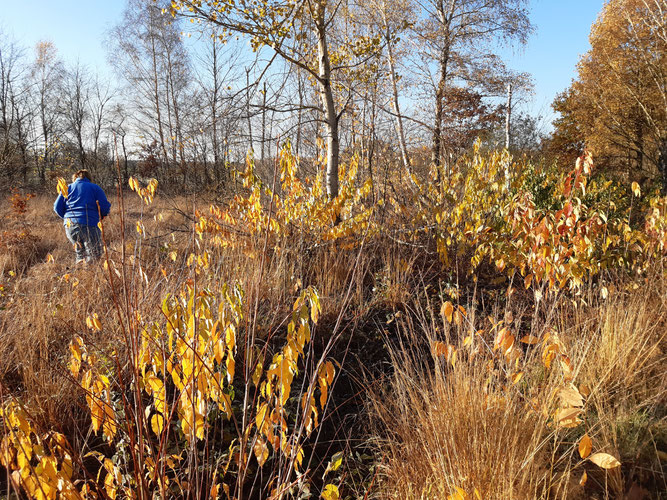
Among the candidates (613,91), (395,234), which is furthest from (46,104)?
(613,91)

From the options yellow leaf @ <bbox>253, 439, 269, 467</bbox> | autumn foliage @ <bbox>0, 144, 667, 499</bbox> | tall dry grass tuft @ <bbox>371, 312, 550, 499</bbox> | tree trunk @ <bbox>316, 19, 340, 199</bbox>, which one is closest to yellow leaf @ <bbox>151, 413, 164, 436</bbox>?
autumn foliage @ <bbox>0, 144, 667, 499</bbox>

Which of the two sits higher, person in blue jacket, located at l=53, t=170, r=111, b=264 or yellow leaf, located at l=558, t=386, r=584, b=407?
person in blue jacket, located at l=53, t=170, r=111, b=264

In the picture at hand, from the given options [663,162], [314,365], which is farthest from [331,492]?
[663,162]

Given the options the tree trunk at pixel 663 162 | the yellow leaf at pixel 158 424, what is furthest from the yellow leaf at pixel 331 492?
the tree trunk at pixel 663 162

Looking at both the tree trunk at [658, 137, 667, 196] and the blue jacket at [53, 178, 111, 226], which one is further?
the tree trunk at [658, 137, 667, 196]

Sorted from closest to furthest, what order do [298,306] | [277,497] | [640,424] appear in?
[277,497], [298,306], [640,424]

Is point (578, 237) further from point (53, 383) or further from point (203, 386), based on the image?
point (53, 383)

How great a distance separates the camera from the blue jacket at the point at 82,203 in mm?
5207

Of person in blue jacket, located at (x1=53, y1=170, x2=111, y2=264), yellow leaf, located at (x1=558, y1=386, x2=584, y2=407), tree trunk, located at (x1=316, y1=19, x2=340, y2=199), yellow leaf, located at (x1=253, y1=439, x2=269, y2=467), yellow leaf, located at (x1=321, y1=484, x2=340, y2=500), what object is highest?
tree trunk, located at (x1=316, y1=19, x2=340, y2=199)

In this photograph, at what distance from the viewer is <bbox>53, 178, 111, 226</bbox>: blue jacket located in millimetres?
5207

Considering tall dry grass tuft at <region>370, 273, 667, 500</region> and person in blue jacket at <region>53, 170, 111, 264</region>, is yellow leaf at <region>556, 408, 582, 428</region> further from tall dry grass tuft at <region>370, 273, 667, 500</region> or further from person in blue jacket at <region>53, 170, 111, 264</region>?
person in blue jacket at <region>53, 170, 111, 264</region>

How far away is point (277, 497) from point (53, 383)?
1706 millimetres

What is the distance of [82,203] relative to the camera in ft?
17.2

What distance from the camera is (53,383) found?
2.21m
